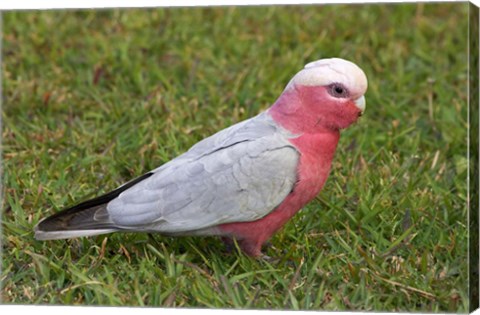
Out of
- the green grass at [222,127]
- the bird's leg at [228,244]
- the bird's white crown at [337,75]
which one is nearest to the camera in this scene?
the bird's white crown at [337,75]

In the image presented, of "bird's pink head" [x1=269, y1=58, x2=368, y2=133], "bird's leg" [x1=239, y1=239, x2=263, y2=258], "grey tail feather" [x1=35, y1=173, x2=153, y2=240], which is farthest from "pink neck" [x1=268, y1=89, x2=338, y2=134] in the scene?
"grey tail feather" [x1=35, y1=173, x2=153, y2=240]

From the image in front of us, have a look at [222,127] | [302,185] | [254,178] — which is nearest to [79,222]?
[254,178]

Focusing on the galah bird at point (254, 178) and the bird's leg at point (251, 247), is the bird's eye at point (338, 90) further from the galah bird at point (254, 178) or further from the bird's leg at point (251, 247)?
the bird's leg at point (251, 247)

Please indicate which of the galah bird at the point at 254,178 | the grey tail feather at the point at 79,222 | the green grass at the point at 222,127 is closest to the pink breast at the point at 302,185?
the galah bird at the point at 254,178

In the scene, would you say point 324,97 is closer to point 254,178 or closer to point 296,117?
point 296,117

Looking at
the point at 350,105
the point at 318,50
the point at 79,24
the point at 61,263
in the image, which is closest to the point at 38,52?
the point at 79,24

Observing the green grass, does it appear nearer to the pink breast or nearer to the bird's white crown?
the pink breast
